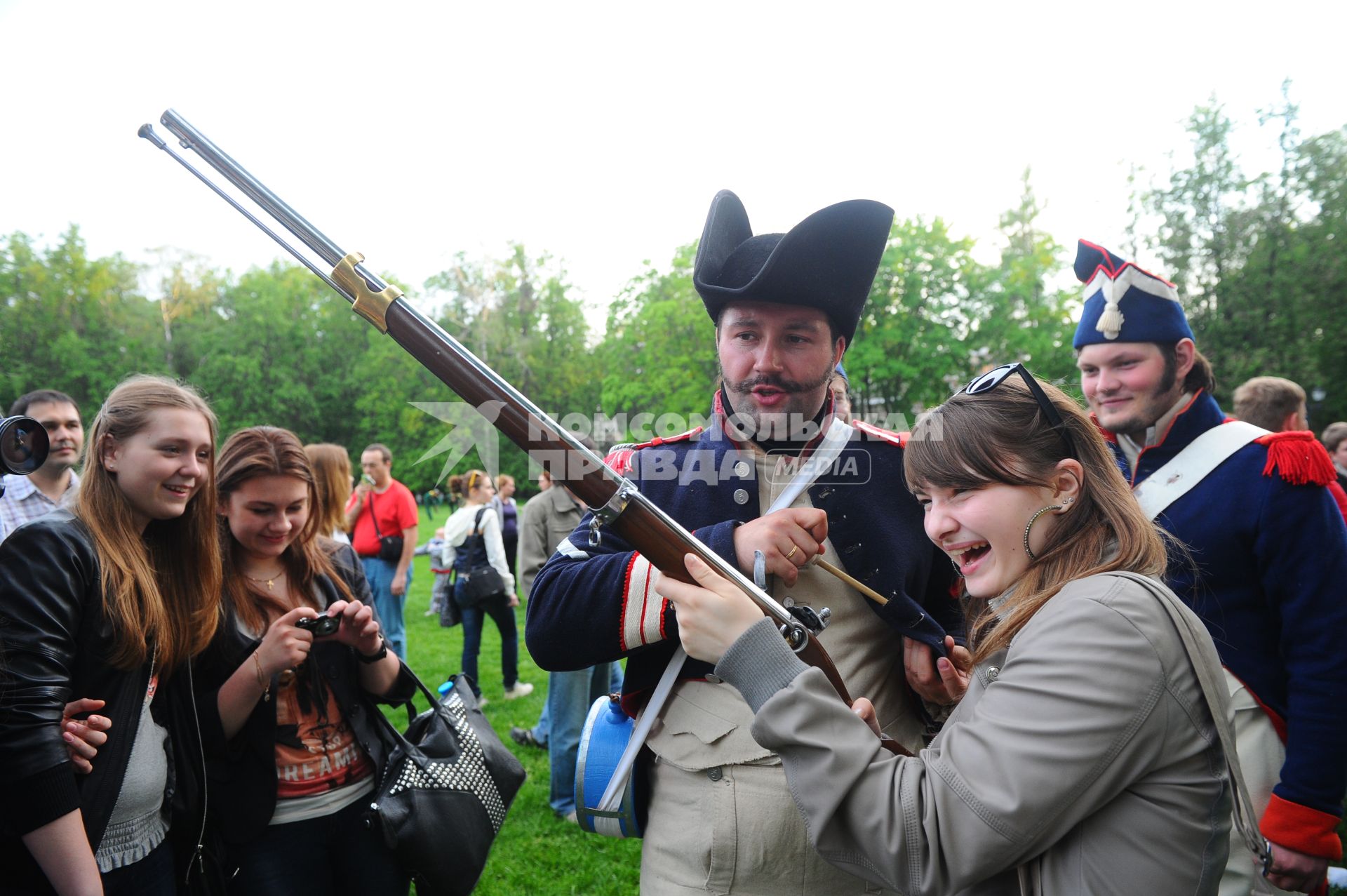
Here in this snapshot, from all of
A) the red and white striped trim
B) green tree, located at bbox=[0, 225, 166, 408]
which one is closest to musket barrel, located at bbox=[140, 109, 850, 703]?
the red and white striped trim

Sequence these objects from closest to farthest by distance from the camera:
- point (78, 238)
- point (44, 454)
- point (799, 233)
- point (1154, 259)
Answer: point (44, 454) → point (799, 233) → point (1154, 259) → point (78, 238)

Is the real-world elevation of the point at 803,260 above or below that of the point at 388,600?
above

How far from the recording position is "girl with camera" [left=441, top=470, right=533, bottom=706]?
8.06m

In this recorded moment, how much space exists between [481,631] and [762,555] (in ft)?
23.1

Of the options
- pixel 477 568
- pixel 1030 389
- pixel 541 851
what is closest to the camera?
pixel 1030 389

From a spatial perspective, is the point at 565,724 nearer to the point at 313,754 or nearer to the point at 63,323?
the point at 313,754

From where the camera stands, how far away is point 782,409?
227cm

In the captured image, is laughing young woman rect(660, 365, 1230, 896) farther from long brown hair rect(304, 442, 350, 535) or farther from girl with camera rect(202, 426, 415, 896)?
long brown hair rect(304, 442, 350, 535)

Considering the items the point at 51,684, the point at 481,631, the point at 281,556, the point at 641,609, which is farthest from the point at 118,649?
the point at 481,631

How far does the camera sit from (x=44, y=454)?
6.35 ft

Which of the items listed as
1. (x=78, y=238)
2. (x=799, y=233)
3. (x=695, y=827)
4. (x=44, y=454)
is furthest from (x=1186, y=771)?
(x=78, y=238)

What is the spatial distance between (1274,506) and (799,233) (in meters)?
1.93

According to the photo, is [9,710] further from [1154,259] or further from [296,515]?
[1154,259]

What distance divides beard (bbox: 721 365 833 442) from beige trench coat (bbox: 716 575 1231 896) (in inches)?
39.1
